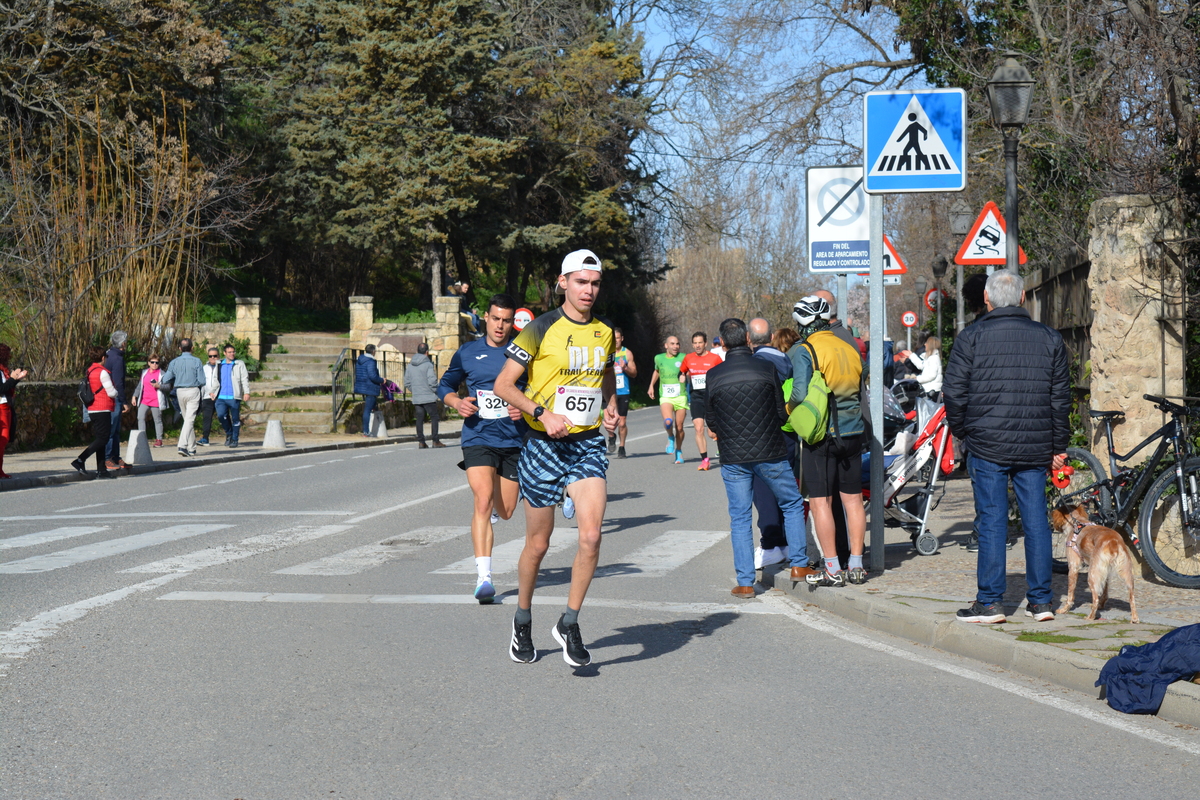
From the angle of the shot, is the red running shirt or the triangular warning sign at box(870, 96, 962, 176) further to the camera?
the red running shirt

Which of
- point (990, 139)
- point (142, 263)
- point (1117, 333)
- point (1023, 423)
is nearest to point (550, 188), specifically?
point (142, 263)

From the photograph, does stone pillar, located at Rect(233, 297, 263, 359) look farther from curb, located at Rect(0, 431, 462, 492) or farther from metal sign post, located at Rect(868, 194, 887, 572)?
metal sign post, located at Rect(868, 194, 887, 572)

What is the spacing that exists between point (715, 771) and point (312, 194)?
3661 cm

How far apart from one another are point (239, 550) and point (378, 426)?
17757 mm

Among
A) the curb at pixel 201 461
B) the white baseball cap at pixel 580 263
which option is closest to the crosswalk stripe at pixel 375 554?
the white baseball cap at pixel 580 263

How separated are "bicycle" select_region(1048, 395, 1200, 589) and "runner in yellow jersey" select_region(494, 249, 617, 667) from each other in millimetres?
3867

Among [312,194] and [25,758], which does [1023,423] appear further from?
[312,194]

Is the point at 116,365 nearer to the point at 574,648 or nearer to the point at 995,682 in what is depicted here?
the point at 574,648

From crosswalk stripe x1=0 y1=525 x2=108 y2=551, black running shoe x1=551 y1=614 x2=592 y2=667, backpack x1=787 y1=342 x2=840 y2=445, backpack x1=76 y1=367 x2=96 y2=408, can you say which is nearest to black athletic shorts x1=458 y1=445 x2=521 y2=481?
backpack x1=787 y1=342 x2=840 y2=445

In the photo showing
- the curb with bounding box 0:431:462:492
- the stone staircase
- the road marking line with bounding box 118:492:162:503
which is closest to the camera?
the road marking line with bounding box 118:492:162:503

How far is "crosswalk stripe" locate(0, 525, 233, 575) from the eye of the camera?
383 inches

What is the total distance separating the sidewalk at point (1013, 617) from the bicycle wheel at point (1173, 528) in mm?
149

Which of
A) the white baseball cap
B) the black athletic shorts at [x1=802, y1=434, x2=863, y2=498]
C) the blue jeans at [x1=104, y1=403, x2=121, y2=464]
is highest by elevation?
the white baseball cap

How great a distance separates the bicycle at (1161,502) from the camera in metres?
7.86
